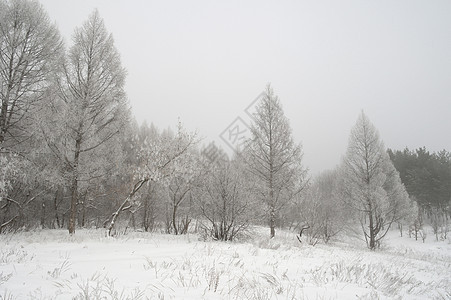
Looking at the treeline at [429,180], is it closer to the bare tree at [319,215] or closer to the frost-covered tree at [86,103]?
the bare tree at [319,215]

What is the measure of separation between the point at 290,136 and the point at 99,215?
1954cm

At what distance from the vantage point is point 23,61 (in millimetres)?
10234

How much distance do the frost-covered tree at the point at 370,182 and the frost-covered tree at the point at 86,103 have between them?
17120 millimetres

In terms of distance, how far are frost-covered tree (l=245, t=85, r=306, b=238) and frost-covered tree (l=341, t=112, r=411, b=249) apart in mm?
6061

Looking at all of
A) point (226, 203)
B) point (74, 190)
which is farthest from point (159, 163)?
point (74, 190)

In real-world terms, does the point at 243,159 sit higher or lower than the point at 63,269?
higher

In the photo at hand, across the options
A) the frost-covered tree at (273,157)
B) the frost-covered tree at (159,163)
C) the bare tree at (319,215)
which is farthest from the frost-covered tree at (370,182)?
the frost-covered tree at (159,163)

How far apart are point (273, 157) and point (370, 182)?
841 cm

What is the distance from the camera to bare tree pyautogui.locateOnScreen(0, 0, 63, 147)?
9.88 meters

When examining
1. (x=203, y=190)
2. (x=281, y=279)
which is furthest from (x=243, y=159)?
(x=281, y=279)

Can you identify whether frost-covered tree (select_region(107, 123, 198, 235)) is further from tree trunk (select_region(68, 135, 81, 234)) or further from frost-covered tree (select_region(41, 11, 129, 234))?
frost-covered tree (select_region(41, 11, 129, 234))

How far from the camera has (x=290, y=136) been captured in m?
15.4

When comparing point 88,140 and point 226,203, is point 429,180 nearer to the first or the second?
point 226,203

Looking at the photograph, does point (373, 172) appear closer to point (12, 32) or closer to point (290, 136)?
point (290, 136)
